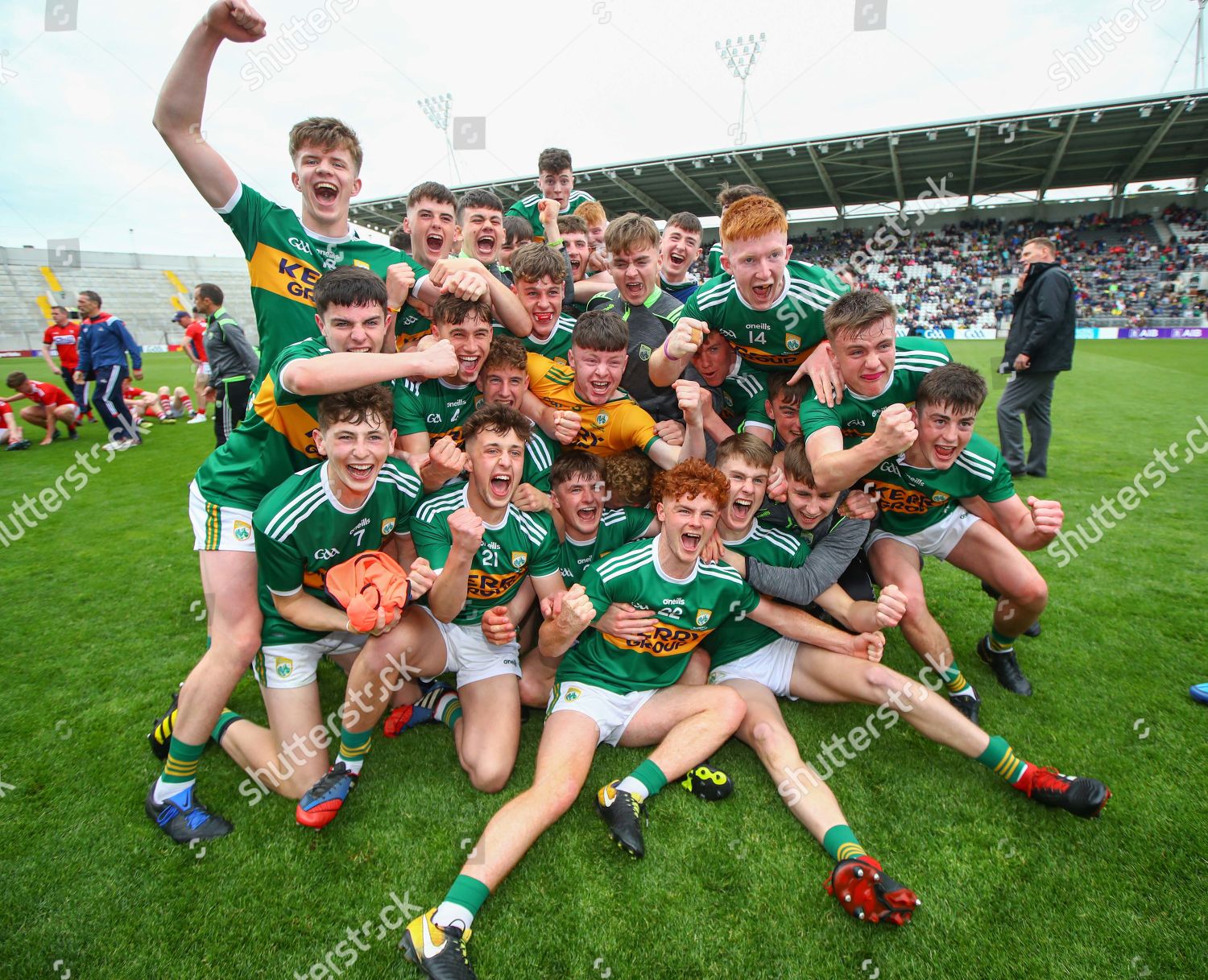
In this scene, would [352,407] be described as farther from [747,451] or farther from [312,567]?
[747,451]

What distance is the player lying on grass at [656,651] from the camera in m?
2.90

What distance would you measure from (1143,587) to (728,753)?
389 cm

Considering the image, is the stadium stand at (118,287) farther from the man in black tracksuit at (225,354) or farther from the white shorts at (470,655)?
the white shorts at (470,655)

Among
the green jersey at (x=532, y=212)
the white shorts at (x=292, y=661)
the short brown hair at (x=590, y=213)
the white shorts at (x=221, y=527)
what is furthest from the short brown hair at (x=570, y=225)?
the white shorts at (x=292, y=661)

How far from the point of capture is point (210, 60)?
110 inches

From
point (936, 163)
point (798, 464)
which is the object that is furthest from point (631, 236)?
point (936, 163)

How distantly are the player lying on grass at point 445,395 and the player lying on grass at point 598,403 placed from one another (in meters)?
0.43

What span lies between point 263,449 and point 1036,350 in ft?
26.3

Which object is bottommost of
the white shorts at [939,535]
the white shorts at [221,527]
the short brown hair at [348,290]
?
the white shorts at [939,535]

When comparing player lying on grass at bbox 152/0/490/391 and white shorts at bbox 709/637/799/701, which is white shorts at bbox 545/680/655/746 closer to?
white shorts at bbox 709/637/799/701

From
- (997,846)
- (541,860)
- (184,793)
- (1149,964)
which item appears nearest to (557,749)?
(541,860)

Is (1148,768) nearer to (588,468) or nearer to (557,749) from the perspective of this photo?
(557,749)

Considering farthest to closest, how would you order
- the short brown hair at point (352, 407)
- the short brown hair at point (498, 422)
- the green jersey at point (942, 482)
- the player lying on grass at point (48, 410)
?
the player lying on grass at point (48, 410)
the green jersey at point (942, 482)
the short brown hair at point (498, 422)
the short brown hair at point (352, 407)

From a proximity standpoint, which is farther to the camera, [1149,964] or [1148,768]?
[1148,768]
